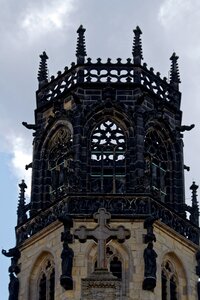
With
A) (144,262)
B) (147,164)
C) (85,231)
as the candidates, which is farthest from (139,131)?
(85,231)

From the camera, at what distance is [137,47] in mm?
41406

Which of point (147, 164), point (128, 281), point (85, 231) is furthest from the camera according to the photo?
point (147, 164)

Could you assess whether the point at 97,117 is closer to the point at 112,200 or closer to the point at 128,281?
the point at 112,200

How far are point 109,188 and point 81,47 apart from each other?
541 cm

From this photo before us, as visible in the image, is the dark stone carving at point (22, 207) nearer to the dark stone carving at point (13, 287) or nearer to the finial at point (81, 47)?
the dark stone carving at point (13, 287)

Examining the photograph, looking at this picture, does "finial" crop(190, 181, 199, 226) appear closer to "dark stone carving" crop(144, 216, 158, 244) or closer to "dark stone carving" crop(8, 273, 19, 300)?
"dark stone carving" crop(144, 216, 158, 244)

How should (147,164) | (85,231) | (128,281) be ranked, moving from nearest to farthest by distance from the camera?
(85,231) → (128,281) → (147,164)

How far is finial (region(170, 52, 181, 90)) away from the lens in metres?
42.4

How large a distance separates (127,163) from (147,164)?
2.03 feet

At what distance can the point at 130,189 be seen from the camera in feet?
125

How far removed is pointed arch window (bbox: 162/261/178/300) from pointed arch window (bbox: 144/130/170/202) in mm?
2410

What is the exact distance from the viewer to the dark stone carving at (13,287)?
37.6m

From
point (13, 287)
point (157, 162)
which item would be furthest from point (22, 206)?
point (157, 162)

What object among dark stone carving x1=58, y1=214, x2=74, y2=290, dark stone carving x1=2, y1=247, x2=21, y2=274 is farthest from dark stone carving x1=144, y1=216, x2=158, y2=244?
dark stone carving x1=2, y1=247, x2=21, y2=274
